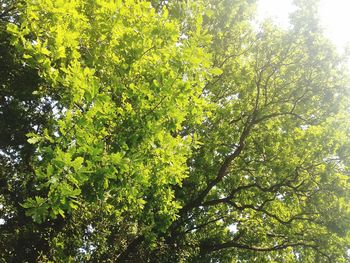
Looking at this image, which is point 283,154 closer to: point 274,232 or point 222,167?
point 222,167

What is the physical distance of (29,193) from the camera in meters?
13.6

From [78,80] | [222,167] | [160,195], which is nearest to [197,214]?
[222,167]

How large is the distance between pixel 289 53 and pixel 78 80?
1067 centimetres

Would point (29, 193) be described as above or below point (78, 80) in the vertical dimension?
above

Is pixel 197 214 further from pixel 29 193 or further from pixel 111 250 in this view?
pixel 29 193

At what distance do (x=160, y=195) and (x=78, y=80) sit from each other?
184 inches

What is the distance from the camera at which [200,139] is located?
14.1m

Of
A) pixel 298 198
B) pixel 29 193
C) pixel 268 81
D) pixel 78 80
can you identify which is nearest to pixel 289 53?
pixel 268 81

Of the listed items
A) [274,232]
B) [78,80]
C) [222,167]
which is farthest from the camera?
[274,232]

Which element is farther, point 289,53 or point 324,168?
point 289,53

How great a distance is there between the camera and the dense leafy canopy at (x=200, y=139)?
6648 millimetres

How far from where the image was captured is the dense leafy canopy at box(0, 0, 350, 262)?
665 cm

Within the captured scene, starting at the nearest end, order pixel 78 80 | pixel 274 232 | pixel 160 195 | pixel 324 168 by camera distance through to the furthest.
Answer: pixel 78 80 < pixel 160 195 < pixel 324 168 < pixel 274 232

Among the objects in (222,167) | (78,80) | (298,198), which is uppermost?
(222,167)
